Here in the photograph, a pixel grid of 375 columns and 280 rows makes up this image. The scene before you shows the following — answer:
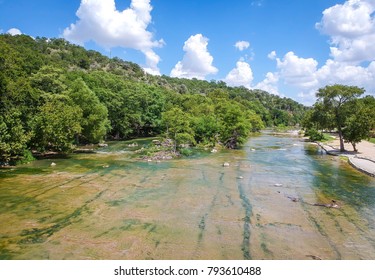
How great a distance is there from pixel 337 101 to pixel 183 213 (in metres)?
44.8

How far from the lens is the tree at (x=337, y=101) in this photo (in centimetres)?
5315

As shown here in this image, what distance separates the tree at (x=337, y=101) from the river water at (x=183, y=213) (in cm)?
2010

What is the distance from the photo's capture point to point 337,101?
5541cm

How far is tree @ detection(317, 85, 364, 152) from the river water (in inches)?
791

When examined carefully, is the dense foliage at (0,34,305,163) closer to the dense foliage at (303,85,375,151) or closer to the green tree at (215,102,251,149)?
the green tree at (215,102,251,149)

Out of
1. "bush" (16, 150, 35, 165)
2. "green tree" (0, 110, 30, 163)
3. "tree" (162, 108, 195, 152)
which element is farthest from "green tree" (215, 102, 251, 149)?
"green tree" (0, 110, 30, 163)

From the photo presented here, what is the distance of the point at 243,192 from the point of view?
28438 mm

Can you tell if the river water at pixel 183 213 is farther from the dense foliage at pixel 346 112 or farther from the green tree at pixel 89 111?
the green tree at pixel 89 111

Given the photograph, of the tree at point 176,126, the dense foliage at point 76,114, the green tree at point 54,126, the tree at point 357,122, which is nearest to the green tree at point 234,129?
the dense foliage at point 76,114

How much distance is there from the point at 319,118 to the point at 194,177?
35.0m

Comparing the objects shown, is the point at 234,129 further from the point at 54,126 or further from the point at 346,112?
the point at 54,126

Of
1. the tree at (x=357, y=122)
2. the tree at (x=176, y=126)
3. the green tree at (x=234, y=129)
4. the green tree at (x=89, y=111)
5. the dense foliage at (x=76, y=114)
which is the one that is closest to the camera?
the dense foliage at (x=76, y=114)

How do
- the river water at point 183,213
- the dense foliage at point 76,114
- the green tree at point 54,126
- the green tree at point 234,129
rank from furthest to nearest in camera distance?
the green tree at point 234,129 < the green tree at point 54,126 < the dense foliage at point 76,114 < the river water at point 183,213

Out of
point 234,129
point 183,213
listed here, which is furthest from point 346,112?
point 183,213
